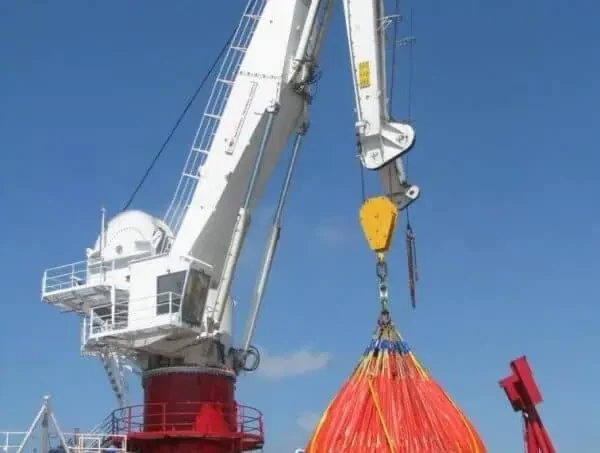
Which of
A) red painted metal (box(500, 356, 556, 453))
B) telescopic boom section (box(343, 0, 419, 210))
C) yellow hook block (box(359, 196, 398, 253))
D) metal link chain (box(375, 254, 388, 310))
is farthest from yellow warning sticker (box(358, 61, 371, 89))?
red painted metal (box(500, 356, 556, 453))

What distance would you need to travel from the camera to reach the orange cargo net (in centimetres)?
1577

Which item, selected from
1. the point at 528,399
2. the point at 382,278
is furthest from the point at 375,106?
the point at 528,399

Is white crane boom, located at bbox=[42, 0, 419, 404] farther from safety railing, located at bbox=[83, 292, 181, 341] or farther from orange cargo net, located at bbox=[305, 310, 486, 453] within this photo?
orange cargo net, located at bbox=[305, 310, 486, 453]

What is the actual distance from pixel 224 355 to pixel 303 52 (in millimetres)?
9587

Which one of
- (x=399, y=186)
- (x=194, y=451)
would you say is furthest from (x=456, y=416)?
(x=194, y=451)

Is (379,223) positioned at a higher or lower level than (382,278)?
higher

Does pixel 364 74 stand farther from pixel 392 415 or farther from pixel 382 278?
pixel 392 415

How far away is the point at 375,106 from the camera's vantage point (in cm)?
2238

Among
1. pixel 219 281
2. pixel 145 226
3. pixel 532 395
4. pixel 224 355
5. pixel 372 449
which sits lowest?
pixel 372 449

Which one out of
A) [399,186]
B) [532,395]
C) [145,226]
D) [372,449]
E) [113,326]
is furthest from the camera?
[145,226]

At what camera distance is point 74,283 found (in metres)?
27.4

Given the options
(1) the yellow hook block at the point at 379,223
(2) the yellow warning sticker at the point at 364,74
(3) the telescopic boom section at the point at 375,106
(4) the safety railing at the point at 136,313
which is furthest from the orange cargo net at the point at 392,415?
(4) the safety railing at the point at 136,313

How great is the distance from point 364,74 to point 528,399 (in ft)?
29.1

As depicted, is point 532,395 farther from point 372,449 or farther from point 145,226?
point 145,226
